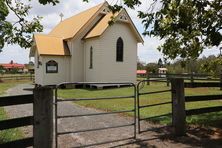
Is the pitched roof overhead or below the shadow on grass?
overhead

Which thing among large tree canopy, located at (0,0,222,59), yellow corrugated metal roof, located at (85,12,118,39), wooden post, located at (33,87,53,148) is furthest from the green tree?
yellow corrugated metal roof, located at (85,12,118,39)

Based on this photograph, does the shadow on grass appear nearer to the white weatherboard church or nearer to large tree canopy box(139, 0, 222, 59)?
large tree canopy box(139, 0, 222, 59)

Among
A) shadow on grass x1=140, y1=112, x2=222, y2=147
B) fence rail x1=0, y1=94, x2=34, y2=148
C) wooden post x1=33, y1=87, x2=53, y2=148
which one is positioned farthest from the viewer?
shadow on grass x1=140, y1=112, x2=222, y2=147

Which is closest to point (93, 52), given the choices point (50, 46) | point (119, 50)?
point (119, 50)

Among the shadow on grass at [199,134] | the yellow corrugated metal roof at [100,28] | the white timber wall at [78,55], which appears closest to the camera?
the shadow on grass at [199,134]

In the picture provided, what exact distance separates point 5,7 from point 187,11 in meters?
6.71

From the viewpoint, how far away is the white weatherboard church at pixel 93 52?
31.4m

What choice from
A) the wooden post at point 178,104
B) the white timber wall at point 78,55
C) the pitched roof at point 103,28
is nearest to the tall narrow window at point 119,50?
the pitched roof at point 103,28

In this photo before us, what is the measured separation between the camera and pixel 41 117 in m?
6.62

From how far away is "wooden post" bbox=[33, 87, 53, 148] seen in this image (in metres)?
6.58

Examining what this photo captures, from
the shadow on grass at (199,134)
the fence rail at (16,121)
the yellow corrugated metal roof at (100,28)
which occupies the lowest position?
the shadow on grass at (199,134)

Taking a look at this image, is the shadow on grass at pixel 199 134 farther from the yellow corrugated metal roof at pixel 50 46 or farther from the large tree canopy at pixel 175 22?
the yellow corrugated metal roof at pixel 50 46

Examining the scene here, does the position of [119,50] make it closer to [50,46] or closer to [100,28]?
[100,28]

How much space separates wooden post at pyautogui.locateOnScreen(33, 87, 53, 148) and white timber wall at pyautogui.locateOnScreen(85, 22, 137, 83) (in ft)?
80.1
